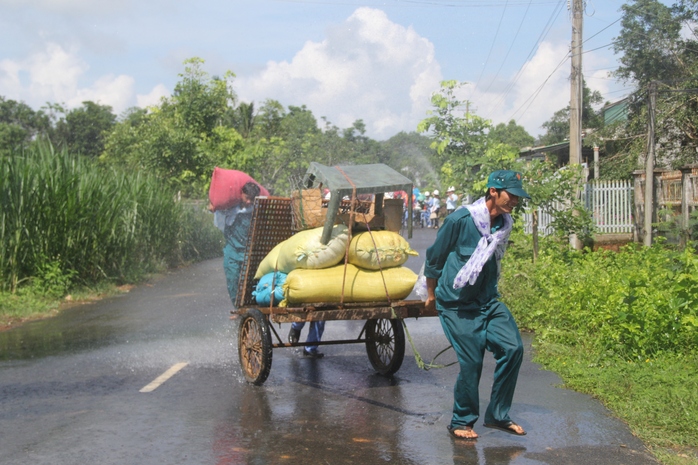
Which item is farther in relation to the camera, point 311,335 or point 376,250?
point 311,335

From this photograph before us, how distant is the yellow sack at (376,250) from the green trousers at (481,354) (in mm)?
1351

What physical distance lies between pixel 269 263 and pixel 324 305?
1.14 m

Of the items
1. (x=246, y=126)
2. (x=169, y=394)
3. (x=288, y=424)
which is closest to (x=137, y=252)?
(x=169, y=394)

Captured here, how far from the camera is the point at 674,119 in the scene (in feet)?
72.2

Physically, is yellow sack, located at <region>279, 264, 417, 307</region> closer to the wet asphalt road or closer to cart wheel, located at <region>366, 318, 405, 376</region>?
cart wheel, located at <region>366, 318, 405, 376</region>

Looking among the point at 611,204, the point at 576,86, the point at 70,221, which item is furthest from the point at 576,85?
the point at 70,221

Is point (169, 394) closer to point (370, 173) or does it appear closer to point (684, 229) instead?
point (370, 173)

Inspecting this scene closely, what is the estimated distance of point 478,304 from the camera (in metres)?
5.60

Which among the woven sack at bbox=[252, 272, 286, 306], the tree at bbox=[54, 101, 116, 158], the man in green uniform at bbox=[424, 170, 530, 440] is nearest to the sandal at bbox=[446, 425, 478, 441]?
the man in green uniform at bbox=[424, 170, 530, 440]

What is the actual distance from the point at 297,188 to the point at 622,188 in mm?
14676

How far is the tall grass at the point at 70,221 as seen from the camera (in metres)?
13.9

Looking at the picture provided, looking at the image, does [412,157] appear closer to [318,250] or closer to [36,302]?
[36,302]

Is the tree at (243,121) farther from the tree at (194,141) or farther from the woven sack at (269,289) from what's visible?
the woven sack at (269,289)

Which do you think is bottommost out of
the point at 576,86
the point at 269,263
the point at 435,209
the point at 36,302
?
the point at 36,302
